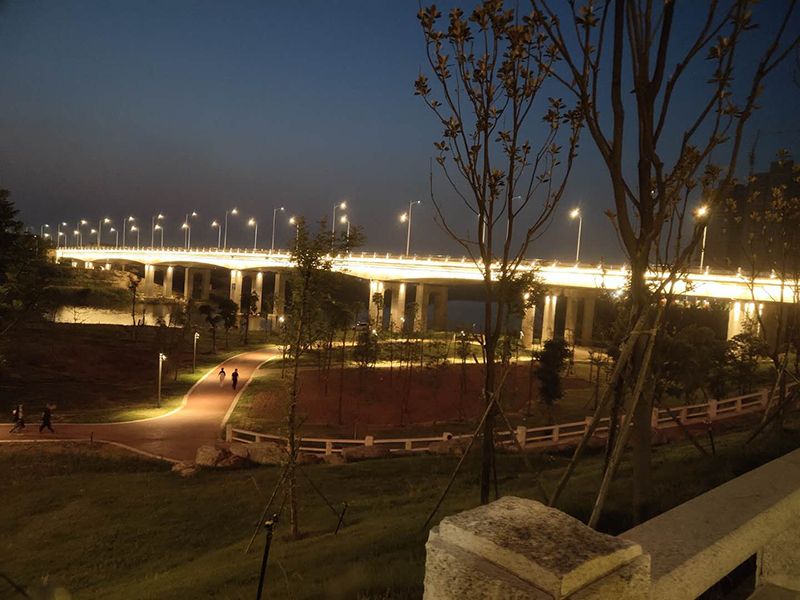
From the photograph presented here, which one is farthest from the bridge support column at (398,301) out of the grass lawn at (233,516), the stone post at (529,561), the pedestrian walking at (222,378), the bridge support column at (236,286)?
the stone post at (529,561)

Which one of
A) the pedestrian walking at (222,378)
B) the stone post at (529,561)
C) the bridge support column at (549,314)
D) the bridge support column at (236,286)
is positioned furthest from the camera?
the bridge support column at (236,286)

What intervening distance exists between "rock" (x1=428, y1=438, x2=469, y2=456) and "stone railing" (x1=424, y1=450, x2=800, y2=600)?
16.6m

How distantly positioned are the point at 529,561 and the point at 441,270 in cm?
5999

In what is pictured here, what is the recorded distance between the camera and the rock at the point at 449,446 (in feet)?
62.4

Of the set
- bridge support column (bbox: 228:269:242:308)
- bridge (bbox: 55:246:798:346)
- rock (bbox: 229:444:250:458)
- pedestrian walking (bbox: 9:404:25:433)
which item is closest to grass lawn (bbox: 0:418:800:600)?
rock (bbox: 229:444:250:458)

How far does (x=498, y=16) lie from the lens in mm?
5703

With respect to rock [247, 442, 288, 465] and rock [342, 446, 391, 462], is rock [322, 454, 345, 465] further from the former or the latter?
rock [247, 442, 288, 465]

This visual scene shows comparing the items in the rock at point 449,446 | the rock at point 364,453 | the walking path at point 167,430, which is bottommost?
the walking path at point 167,430

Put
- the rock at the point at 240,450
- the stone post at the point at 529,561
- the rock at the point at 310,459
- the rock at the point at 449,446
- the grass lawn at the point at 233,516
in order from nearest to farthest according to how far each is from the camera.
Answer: the stone post at the point at 529,561 → the grass lawn at the point at 233,516 → the rock at the point at 310,459 → the rock at the point at 240,450 → the rock at the point at 449,446

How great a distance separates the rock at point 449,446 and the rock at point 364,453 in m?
1.60

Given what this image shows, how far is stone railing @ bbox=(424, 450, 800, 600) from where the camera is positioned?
175cm

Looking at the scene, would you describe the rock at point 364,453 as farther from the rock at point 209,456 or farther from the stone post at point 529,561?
the stone post at point 529,561

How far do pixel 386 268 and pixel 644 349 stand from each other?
213 feet

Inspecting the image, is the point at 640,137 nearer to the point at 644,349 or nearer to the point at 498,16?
the point at 644,349
